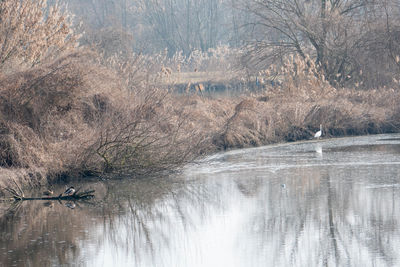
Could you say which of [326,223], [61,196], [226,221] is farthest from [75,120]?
[326,223]

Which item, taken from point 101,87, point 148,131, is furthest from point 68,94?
point 148,131

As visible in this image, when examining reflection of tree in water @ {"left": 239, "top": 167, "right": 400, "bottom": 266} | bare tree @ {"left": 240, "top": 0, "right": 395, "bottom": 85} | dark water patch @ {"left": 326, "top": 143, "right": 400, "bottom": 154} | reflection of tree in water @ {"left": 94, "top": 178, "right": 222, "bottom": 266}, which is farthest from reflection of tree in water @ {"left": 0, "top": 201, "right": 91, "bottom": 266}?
bare tree @ {"left": 240, "top": 0, "right": 395, "bottom": 85}

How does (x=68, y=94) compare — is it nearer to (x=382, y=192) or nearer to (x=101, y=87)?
(x=101, y=87)

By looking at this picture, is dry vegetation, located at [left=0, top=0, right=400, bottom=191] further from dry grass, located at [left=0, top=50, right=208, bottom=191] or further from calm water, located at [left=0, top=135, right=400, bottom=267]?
calm water, located at [left=0, top=135, right=400, bottom=267]

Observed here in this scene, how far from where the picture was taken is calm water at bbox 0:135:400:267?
697 centimetres

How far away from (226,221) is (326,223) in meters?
1.23

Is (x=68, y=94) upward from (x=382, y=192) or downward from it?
upward

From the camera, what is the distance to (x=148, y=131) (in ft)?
37.0

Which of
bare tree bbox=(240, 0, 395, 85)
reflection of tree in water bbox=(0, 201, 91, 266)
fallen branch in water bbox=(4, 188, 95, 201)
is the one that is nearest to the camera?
reflection of tree in water bbox=(0, 201, 91, 266)

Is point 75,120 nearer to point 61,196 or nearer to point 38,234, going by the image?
point 61,196

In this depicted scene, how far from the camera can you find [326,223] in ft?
26.7

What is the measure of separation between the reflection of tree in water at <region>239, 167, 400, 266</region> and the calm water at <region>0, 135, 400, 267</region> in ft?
0.04

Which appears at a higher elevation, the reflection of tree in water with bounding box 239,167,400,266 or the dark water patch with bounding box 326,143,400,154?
the reflection of tree in water with bounding box 239,167,400,266

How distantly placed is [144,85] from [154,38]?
3465 cm
